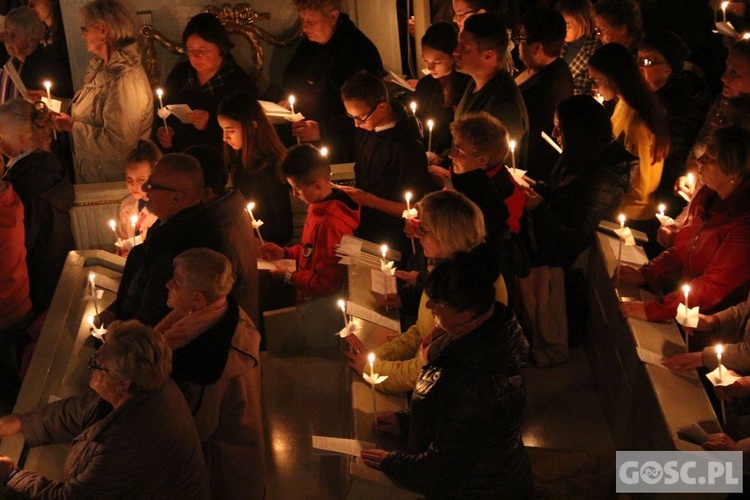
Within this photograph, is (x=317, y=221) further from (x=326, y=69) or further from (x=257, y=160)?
(x=326, y=69)

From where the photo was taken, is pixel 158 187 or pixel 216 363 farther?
pixel 158 187

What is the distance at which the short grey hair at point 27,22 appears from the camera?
674 cm

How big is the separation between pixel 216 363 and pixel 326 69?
2.99 m

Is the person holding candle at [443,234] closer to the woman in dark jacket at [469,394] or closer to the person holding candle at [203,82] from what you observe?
the woman in dark jacket at [469,394]

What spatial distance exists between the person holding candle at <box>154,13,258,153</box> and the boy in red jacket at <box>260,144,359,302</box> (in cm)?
129

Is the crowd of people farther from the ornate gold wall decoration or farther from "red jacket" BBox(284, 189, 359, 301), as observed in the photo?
the ornate gold wall decoration

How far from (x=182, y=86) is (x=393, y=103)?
1673 millimetres

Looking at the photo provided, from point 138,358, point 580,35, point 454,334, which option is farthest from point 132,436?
point 580,35

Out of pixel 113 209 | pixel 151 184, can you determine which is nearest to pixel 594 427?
pixel 151 184

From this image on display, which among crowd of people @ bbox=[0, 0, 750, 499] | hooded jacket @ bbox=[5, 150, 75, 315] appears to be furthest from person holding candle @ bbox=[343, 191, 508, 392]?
hooded jacket @ bbox=[5, 150, 75, 315]

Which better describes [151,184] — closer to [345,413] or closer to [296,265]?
[296,265]

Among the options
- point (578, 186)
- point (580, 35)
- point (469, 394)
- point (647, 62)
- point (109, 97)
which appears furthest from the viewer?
point (580, 35)

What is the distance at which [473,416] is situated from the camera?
133 inches

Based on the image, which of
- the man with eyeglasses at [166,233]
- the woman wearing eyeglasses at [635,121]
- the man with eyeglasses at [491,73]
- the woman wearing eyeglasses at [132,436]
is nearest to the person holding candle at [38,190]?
the man with eyeglasses at [166,233]
